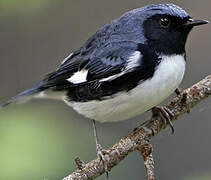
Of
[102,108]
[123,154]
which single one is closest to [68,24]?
[102,108]

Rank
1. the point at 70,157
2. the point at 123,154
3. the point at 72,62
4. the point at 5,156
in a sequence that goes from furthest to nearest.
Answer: the point at 72,62 < the point at 123,154 < the point at 70,157 < the point at 5,156

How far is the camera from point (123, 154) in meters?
2.44

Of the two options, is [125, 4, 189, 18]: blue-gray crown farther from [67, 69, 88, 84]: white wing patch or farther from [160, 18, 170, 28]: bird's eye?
[67, 69, 88, 84]: white wing patch

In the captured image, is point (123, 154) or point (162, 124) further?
point (162, 124)

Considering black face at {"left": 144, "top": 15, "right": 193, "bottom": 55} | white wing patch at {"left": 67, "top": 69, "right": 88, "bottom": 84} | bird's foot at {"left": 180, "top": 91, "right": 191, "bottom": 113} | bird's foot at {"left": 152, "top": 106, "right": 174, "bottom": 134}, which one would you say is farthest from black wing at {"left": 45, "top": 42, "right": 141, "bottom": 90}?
bird's foot at {"left": 180, "top": 91, "right": 191, "bottom": 113}

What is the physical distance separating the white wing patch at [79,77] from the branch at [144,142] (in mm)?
654

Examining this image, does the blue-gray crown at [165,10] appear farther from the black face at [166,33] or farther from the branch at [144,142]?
the branch at [144,142]

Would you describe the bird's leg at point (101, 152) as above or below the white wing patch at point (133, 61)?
below

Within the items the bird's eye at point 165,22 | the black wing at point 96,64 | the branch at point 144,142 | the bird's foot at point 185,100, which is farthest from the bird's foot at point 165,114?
the bird's eye at point 165,22

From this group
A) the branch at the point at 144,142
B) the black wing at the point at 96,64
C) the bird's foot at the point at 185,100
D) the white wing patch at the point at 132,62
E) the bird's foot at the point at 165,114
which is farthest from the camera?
the black wing at the point at 96,64

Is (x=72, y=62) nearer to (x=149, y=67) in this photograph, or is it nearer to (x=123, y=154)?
(x=149, y=67)

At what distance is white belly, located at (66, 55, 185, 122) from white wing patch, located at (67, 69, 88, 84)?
0.29 m

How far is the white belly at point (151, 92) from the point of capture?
112 inches

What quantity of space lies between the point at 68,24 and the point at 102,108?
347 cm
